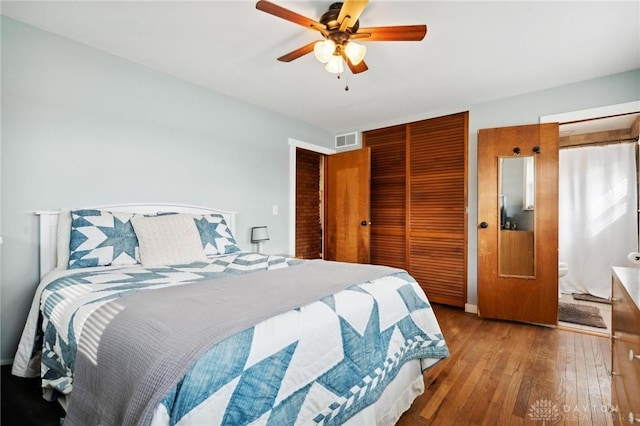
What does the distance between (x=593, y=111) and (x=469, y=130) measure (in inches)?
42.0

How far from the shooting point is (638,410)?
0.93m

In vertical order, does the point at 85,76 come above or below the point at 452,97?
below

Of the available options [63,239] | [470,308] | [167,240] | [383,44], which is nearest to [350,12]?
[383,44]

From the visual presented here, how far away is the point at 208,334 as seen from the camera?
881 millimetres

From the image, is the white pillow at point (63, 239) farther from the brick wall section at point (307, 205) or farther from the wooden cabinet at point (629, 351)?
the brick wall section at point (307, 205)

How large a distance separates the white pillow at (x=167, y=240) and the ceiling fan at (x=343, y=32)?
1.55 meters

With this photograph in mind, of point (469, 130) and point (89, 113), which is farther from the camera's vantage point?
point (469, 130)

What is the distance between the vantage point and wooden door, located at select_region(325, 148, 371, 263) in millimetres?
4023

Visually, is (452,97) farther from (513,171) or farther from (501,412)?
(501,412)

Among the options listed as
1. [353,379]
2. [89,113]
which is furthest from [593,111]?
[89,113]

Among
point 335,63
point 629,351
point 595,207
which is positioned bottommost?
point 629,351

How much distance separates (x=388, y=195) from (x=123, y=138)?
123 inches

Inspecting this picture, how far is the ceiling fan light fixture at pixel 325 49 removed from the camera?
1788mm

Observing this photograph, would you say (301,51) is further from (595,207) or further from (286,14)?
(595,207)
